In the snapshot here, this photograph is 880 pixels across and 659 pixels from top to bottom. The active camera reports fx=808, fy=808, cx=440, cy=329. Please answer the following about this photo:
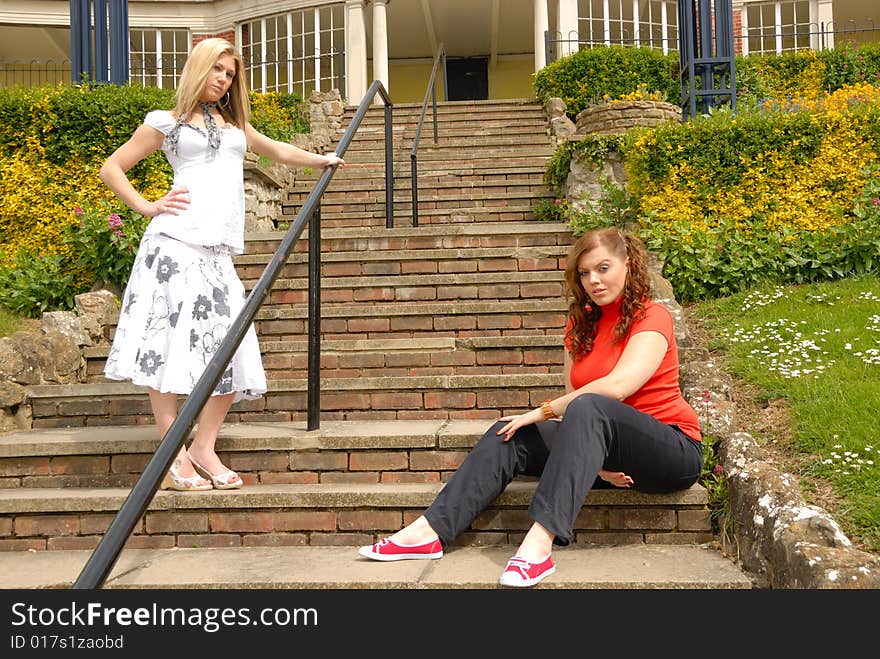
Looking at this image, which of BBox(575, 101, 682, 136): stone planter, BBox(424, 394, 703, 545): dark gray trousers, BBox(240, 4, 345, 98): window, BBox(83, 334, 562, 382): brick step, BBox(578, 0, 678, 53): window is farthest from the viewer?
BBox(240, 4, 345, 98): window

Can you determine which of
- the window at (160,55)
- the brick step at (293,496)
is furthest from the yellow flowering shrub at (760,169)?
the window at (160,55)

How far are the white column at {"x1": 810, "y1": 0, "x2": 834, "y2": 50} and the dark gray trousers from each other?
1402 centimetres

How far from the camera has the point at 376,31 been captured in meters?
13.6

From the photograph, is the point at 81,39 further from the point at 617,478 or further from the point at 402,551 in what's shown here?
the point at 617,478

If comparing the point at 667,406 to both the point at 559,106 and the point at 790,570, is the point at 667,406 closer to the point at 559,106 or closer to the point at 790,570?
the point at 790,570

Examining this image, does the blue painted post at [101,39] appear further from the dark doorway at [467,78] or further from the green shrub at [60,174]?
the dark doorway at [467,78]

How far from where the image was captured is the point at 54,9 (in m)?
15.6

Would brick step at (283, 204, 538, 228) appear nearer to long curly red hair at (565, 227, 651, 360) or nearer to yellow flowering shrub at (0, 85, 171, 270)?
yellow flowering shrub at (0, 85, 171, 270)

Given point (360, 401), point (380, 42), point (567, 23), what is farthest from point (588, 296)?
point (567, 23)

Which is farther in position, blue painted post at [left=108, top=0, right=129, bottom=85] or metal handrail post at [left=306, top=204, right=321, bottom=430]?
blue painted post at [left=108, top=0, right=129, bottom=85]

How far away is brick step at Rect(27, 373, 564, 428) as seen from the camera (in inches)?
140

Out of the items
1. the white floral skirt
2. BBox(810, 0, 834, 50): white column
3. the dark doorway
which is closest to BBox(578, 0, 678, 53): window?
BBox(810, 0, 834, 50): white column

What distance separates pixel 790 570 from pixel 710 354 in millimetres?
1834

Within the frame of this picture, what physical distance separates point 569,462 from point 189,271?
150 centimetres
